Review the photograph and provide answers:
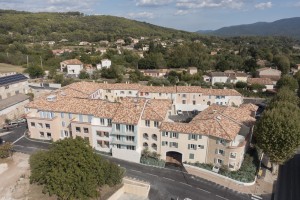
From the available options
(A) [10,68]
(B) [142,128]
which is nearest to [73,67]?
(A) [10,68]

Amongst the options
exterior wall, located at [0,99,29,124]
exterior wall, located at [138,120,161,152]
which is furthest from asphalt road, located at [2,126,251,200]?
exterior wall, located at [0,99,29,124]

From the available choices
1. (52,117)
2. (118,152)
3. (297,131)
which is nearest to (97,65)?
(52,117)

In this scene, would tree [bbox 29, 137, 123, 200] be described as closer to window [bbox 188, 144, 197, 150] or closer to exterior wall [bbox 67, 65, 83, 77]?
window [bbox 188, 144, 197, 150]

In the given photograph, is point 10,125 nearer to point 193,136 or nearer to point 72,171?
point 72,171

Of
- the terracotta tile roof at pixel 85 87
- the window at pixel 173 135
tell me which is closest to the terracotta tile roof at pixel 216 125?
the window at pixel 173 135

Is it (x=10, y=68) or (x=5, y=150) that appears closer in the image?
(x=5, y=150)
